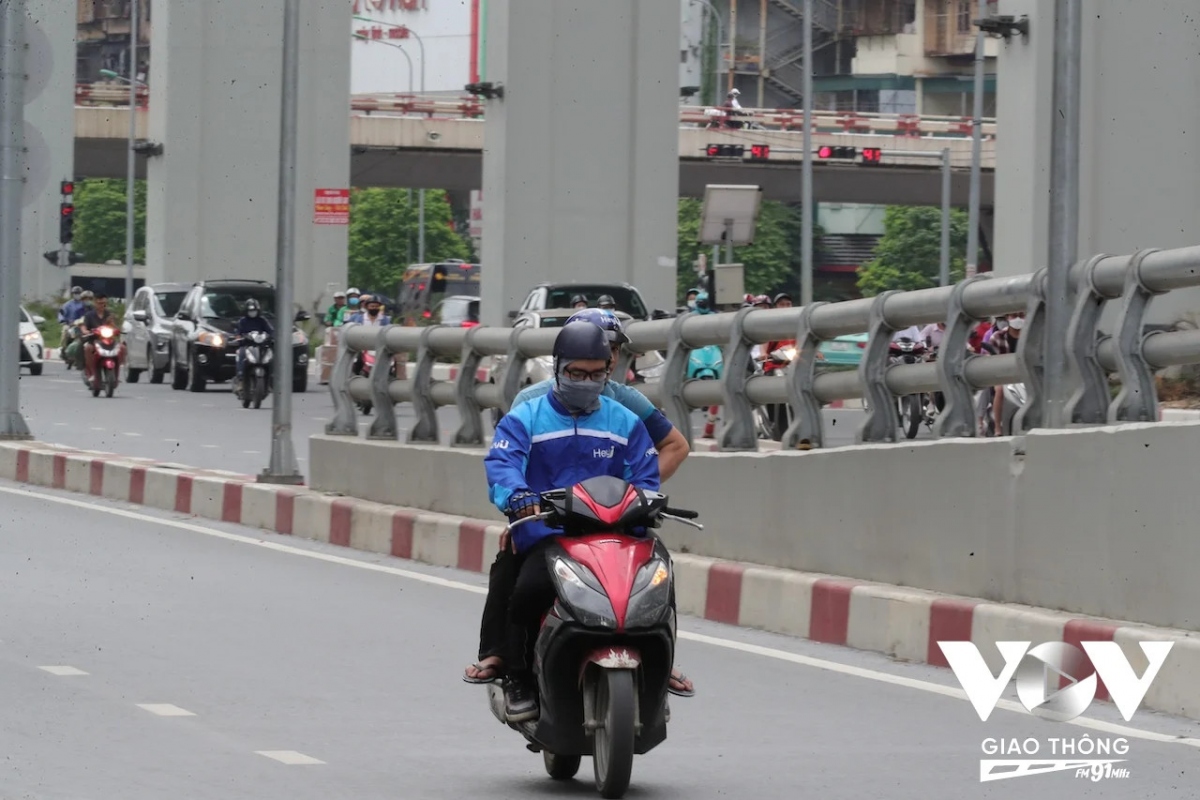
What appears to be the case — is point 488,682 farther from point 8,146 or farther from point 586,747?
point 8,146

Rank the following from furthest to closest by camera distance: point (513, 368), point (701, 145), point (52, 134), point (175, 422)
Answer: point (701, 145) < point (52, 134) < point (175, 422) < point (513, 368)

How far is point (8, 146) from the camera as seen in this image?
77.5 feet

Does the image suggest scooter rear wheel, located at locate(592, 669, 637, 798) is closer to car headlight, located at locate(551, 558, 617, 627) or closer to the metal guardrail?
car headlight, located at locate(551, 558, 617, 627)

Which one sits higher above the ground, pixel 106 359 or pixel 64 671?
pixel 106 359

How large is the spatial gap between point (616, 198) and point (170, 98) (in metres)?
12.9

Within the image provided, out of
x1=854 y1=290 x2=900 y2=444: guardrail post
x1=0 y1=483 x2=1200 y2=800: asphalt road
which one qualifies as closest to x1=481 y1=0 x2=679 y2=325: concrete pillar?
x1=0 y1=483 x2=1200 y2=800: asphalt road

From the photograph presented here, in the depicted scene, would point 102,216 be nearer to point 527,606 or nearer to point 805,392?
point 805,392

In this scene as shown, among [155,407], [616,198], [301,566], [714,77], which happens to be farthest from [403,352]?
[714,77]

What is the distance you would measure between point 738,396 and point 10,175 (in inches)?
498

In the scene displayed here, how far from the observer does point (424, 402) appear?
54.0 ft

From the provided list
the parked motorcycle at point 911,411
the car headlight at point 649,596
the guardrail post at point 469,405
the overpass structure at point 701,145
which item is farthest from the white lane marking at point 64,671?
Result: the overpass structure at point 701,145

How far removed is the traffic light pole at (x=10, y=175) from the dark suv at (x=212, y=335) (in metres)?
13.8

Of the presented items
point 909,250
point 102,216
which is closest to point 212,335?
point 909,250

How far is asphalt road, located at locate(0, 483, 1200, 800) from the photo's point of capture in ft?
23.9
